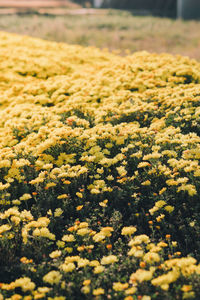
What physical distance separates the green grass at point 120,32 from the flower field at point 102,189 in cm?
788

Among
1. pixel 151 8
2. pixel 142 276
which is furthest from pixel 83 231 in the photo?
pixel 151 8

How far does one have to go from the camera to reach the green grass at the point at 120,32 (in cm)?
1451

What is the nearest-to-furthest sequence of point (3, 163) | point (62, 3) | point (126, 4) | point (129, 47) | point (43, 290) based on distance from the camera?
point (43, 290) < point (3, 163) < point (129, 47) < point (126, 4) < point (62, 3)

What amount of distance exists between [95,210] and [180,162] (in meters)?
1.15

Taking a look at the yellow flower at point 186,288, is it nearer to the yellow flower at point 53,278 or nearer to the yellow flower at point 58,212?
the yellow flower at point 53,278

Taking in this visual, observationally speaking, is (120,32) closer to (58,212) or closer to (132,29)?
(132,29)

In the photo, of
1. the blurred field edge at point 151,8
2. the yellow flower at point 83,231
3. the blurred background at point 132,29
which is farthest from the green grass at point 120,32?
the yellow flower at point 83,231

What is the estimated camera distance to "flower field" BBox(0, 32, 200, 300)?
274 cm

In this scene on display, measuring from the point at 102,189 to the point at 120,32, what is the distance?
1504 cm

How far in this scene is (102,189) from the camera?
368cm

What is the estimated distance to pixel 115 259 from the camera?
2756 millimetres

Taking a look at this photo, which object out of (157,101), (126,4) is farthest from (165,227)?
(126,4)

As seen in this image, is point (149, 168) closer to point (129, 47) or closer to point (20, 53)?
point (20, 53)

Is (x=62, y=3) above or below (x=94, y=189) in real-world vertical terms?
above
